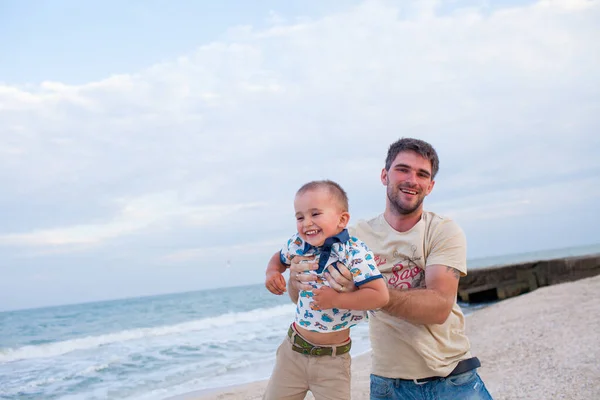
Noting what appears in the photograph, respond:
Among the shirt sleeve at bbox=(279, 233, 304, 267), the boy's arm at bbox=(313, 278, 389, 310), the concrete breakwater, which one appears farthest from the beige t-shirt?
the concrete breakwater

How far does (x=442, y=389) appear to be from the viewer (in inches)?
121

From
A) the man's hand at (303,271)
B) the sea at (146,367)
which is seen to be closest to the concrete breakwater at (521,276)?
the sea at (146,367)

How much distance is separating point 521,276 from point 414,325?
1985 centimetres

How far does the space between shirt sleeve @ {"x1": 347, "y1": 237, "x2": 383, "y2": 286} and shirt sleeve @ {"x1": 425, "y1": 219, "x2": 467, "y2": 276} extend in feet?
1.19

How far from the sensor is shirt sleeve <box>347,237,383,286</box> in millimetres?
2965

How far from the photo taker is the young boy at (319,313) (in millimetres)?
3168

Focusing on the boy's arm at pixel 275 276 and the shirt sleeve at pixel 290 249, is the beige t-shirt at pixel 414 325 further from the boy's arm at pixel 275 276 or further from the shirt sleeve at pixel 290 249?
the boy's arm at pixel 275 276

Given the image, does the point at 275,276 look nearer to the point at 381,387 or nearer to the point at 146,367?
the point at 381,387

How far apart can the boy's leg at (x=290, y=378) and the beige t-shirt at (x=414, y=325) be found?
445 millimetres

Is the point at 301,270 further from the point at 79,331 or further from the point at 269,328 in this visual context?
the point at 79,331

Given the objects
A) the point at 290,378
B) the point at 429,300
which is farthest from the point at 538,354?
the point at 429,300

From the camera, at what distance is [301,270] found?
3264 mm

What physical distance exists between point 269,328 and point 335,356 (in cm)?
1568

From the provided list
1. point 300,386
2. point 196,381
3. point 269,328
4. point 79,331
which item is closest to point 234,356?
point 196,381
